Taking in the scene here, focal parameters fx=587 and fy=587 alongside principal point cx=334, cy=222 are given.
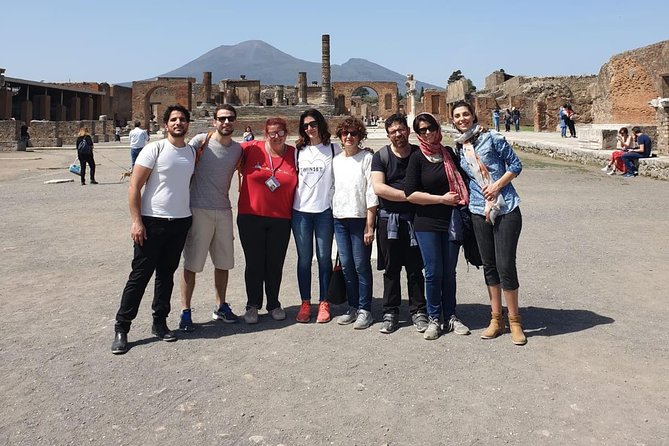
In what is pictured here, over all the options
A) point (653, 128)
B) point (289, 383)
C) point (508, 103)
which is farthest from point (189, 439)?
point (508, 103)

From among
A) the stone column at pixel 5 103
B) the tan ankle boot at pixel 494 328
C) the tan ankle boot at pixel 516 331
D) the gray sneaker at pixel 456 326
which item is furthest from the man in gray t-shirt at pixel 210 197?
the stone column at pixel 5 103

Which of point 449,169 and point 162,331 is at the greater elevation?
point 449,169

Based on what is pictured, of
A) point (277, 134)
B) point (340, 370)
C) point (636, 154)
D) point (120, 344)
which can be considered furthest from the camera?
point (636, 154)

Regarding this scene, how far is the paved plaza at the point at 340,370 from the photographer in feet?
9.26

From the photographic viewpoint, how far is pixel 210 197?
4199mm

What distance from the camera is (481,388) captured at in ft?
10.6

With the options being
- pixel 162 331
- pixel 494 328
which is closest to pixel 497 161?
pixel 494 328

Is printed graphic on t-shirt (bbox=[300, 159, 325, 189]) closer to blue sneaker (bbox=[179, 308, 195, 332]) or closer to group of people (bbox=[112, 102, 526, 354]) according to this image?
group of people (bbox=[112, 102, 526, 354])

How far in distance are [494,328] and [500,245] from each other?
0.59 meters

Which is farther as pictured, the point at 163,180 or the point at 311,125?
the point at 311,125

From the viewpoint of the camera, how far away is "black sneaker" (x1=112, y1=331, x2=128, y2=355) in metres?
3.81

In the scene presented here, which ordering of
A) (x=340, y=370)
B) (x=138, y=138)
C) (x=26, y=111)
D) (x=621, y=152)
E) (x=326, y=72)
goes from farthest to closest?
(x=326, y=72), (x=26, y=111), (x=138, y=138), (x=621, y=152), (x=340, y=370)

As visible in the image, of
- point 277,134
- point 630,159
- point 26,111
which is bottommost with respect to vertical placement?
point 277,134

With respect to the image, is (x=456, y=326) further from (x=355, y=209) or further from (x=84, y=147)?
(x=84, y=147)
